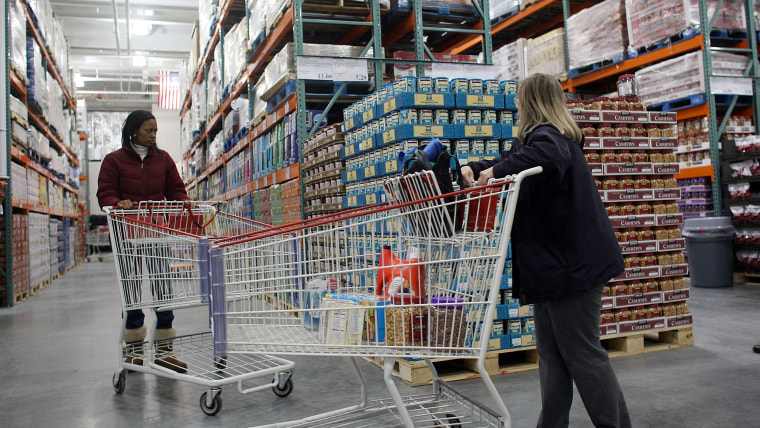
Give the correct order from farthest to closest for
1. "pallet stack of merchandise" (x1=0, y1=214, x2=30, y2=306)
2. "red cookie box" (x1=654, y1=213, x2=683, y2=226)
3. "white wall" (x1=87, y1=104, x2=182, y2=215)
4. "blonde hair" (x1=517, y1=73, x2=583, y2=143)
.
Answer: "white wall" (x1=87, y1=104, x2=182, y2=215), "pallet stack of merchandise" (x1=0, y1=214, x2=30, y2=306), "red cookie box" (x1=654, y1=213, x2=683, y2=226), "blonde hair" (x1=517, y1=73, x2=583, y2=143)

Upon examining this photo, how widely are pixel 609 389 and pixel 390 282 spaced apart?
0.84 m

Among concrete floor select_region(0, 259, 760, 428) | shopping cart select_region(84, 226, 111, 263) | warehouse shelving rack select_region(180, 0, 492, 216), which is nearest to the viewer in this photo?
concrete floor select_region(0, 259, 760, 428)

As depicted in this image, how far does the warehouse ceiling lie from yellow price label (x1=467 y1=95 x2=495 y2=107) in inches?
558

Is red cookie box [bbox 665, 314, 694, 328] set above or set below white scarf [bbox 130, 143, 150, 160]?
below

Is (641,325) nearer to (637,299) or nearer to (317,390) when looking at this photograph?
(637,299)

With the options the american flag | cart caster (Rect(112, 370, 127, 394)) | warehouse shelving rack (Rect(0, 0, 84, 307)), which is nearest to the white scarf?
cart caster (Rect(112, 370, 127, 394))

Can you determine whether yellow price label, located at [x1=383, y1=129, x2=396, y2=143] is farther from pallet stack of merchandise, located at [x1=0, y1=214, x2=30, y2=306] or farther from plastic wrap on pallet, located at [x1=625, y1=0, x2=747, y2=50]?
pallet stack of merchandise, located at [x1=0, y1=214, x2=30, y2=306]

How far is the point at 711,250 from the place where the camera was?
6.68 m

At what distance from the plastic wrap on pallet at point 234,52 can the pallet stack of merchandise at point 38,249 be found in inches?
145

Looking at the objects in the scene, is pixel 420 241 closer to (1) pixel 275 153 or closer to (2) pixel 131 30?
(1) pixel 275 153

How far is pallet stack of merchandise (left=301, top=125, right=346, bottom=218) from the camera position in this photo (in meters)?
4.87

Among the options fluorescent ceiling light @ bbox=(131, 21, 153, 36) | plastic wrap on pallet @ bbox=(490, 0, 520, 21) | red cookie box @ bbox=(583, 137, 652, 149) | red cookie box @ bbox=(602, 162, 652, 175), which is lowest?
red cookie box @ bbox=(602, 162, 652, 175)

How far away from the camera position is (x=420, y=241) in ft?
7.24

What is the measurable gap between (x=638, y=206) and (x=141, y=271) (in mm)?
3313
